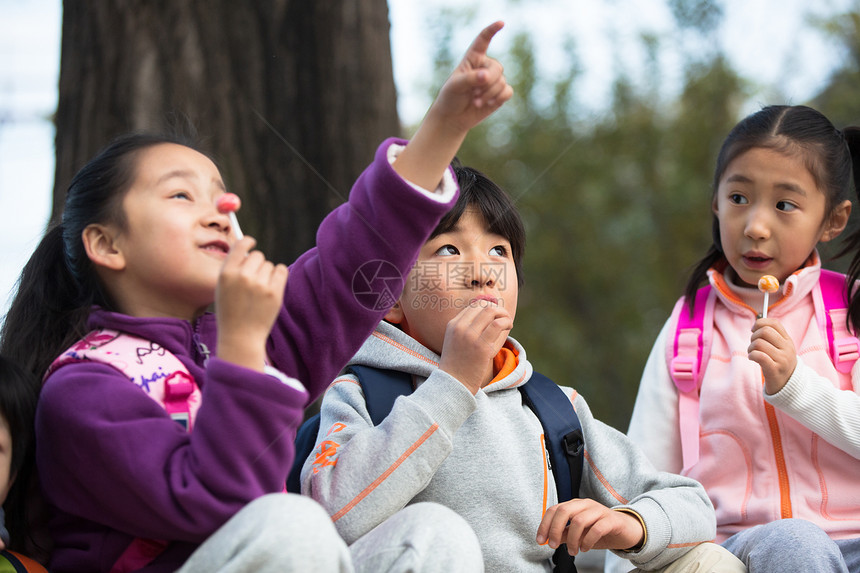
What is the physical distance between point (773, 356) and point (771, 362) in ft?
0.05

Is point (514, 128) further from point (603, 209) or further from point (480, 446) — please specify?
point (480, 446)

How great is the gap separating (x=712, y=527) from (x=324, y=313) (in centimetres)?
79

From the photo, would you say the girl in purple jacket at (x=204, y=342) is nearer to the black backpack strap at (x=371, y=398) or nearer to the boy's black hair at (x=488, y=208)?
the black backpack strap at (x=371, y=398)

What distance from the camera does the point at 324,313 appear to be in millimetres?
1478

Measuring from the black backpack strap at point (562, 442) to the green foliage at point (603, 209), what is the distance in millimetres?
5077

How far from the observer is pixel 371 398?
1577 mm

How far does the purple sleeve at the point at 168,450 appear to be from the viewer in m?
1.11

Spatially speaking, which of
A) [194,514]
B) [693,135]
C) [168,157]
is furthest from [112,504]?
[693,135]

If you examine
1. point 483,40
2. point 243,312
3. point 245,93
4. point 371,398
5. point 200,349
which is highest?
point 483,40

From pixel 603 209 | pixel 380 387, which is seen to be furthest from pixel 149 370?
pixel 603 209

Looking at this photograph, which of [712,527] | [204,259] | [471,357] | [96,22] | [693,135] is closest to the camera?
[204,259]

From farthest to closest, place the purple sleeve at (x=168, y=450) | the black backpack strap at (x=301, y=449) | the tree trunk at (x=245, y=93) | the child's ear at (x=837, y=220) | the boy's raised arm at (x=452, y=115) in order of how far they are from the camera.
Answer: the tree trunk at (x=245, y=93)
the child's ear at (x=837, y=220)
the black backpack strap at (x=301, y=449)
the boy's raised arm at (x=452, y=115)
the purple sleeve at (x=168, y=450)

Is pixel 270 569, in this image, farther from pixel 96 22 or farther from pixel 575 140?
pixel 575 140

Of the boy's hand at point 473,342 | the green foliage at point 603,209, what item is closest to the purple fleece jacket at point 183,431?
the boy's hand at point 473,342
